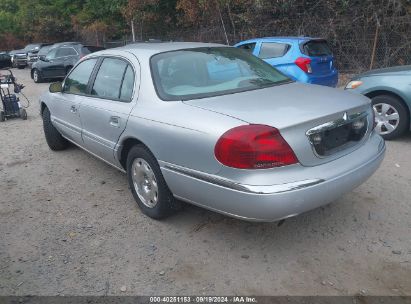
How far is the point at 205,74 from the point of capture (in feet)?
12.5

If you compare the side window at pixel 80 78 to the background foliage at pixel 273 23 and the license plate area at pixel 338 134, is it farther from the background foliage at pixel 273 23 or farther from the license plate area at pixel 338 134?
the background foliage at pixel 273 23

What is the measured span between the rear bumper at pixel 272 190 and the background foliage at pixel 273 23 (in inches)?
366

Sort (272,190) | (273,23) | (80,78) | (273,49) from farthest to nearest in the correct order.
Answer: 1. (273,23)
2. (273,49)
3. (80,78)
4. (272,190)

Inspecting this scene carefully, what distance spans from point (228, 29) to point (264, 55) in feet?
22.4

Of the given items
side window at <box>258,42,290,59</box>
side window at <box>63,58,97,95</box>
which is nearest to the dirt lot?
side window at <box>63,58,97,95</box>

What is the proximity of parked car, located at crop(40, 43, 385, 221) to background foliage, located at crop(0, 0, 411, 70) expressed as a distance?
337 inches

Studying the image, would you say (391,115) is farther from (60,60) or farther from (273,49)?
(60,60)

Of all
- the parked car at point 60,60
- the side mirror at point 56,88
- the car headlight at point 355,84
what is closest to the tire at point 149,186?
the side mirror at point 56,88

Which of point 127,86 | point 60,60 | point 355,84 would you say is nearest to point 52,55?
point 60,60

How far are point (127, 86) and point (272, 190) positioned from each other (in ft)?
6.39

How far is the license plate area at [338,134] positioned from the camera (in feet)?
9.80

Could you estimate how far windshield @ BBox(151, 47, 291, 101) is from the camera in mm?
3590

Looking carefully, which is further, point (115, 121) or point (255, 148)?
point (115, 121)

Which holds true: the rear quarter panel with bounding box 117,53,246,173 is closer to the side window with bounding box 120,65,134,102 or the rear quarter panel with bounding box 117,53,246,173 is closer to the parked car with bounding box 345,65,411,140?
the side window with bounding box 120,65,134,102
